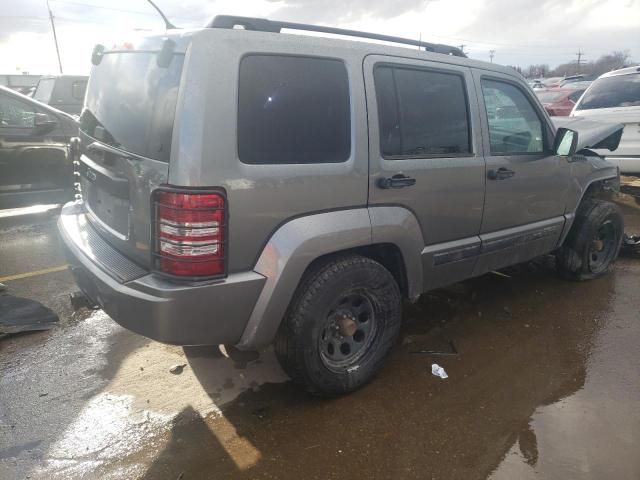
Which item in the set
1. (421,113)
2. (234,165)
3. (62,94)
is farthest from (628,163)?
(62,94)

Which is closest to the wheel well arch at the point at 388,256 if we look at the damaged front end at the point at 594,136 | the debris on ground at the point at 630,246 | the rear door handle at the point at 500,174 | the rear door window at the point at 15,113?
the rear door handle at the point at 500,174

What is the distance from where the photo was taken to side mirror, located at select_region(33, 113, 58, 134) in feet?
18.9

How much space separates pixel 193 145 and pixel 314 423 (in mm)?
1608

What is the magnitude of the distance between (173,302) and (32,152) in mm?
4714

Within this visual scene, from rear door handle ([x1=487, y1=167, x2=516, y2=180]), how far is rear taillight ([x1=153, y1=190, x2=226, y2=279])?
6.61 feet

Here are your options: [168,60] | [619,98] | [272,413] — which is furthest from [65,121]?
[619,98]

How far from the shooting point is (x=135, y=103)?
259 cm

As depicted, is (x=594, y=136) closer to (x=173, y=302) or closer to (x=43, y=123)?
(x=173, y=302)

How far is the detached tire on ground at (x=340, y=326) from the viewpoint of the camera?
265 centimetres

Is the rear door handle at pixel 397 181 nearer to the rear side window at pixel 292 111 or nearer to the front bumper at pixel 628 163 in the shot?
the rear side window at pixel 292 111

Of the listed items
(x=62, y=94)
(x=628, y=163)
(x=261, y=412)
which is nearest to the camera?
(x=261, y=412)

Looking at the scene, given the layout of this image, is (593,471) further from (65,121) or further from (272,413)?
(65,121)

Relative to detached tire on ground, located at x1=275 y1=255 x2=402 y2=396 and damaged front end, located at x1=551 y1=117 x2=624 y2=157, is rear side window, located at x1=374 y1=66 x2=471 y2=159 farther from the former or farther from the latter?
damaged front end, located at x1=551 y1=117 x2=624 y2=157

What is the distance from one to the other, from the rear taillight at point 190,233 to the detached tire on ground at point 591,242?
360 centimetres
